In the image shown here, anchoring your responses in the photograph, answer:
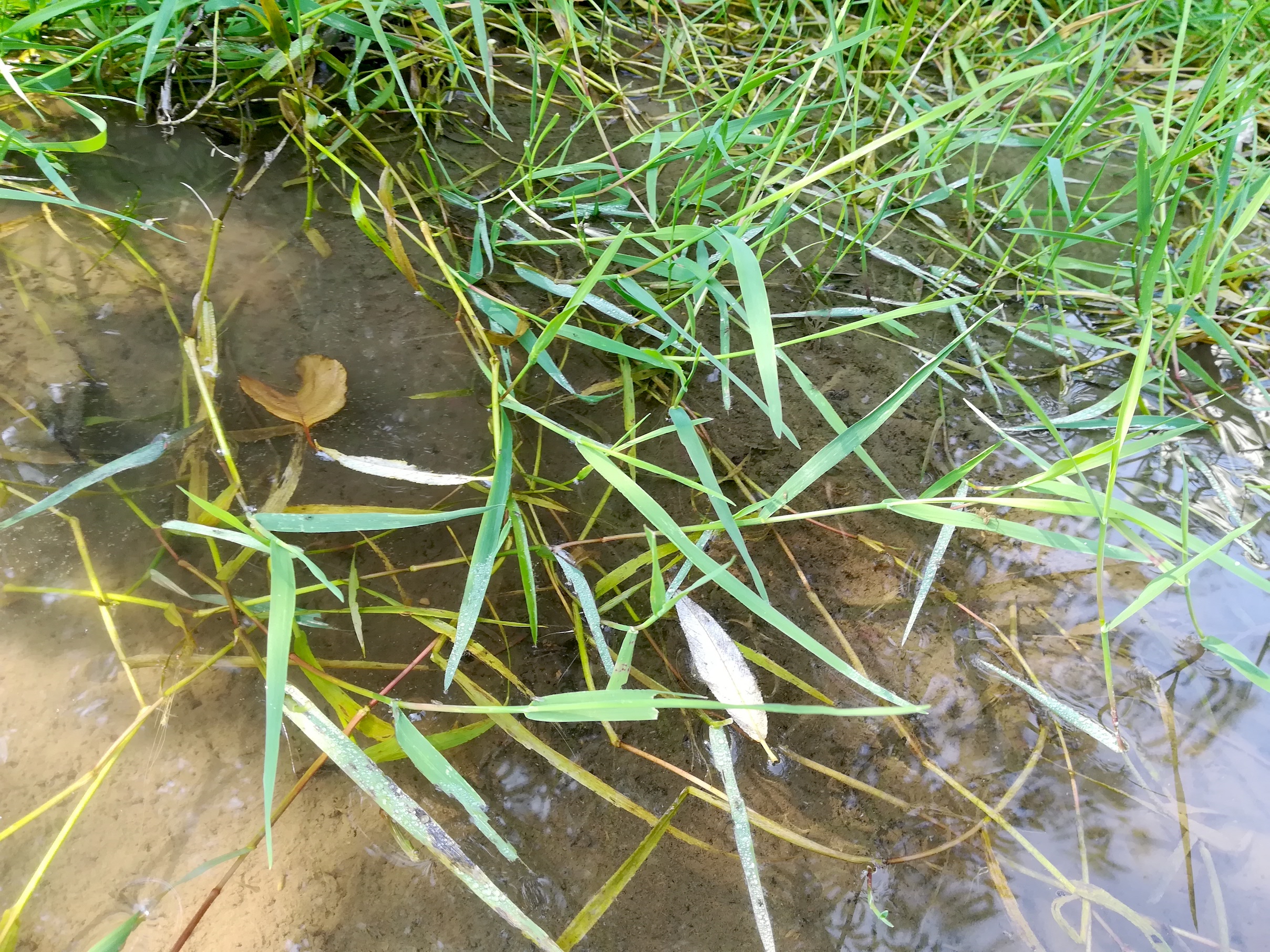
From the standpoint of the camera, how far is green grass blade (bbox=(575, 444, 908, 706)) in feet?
2.20

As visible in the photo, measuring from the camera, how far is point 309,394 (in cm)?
→ 92

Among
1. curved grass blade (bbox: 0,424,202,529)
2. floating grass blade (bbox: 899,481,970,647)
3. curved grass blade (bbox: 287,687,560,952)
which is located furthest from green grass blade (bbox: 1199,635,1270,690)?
curved grass blade (bbox: 0,424,202,529)

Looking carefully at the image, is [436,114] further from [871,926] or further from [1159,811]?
[1159,811]

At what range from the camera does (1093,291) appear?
50.4 inches

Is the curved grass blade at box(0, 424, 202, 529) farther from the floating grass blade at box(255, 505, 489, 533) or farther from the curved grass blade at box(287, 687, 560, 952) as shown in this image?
the curved grass blade at box(287, 687, 560, 952)

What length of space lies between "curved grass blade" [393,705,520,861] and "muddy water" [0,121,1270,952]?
92 millimetres

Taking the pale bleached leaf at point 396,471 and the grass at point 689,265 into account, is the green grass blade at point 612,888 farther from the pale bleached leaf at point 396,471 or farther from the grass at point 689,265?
the pale bleached leaf at point 396,471

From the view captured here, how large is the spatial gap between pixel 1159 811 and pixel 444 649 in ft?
2.70

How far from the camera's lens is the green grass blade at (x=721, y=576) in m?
0.67

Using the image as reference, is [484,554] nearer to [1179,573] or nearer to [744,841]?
[744,841]

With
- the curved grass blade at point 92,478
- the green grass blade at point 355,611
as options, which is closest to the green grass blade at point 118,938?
the green grass blade at point 355,611

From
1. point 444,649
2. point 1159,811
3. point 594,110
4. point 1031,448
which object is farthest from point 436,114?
point 1159,811

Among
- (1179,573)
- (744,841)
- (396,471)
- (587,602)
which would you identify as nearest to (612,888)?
(744,841)

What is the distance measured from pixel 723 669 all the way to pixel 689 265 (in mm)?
531
